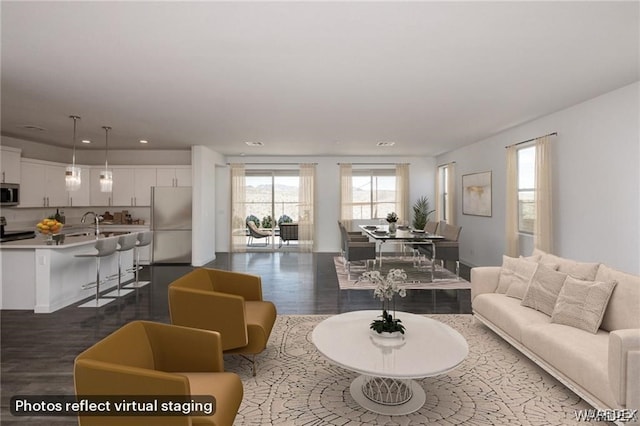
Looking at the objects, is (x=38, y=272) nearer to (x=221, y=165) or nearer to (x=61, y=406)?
(x=61, y=406)

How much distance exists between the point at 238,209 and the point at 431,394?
7890mm

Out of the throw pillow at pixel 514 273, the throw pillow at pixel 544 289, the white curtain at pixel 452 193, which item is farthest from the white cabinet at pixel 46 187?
the white curtain at pixel 452 193

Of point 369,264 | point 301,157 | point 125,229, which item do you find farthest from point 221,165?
point 369,264

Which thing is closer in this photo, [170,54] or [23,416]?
[23,416]

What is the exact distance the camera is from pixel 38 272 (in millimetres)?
4621

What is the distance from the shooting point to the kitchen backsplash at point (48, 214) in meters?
6.69

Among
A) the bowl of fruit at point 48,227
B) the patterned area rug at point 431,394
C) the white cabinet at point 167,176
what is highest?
the white cabinet at point 167,176

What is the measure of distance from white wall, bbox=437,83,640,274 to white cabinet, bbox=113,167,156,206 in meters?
8.03

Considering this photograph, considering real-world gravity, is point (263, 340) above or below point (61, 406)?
above

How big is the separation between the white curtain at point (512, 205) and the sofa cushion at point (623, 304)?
319cm

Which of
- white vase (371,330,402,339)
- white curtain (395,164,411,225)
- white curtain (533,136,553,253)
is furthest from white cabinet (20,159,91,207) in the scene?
white curtain (533,136,553,253)

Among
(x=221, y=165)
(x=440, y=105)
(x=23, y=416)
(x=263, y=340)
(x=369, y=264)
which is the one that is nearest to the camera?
(x=23, y=416)

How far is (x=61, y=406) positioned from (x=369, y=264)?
239 inches

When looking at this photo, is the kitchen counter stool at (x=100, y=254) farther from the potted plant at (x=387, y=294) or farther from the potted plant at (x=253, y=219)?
the potted plant at (x=253, y=219)
